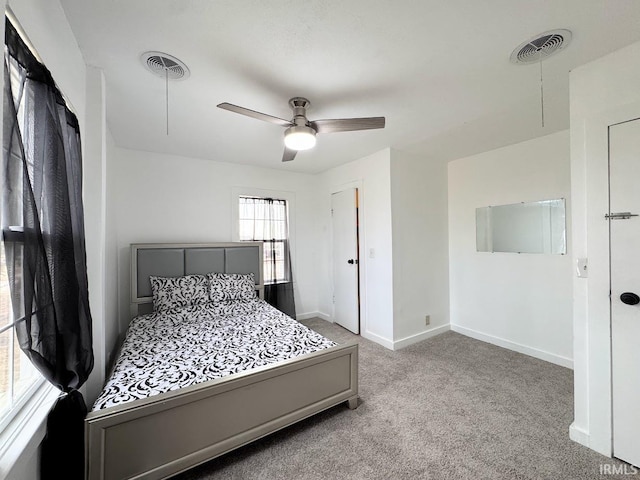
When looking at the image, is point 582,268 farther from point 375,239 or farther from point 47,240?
point 47,240

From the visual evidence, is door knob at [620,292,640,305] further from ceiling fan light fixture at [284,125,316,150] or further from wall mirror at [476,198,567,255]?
ceiling fan light fixture at [284,125,316,150]

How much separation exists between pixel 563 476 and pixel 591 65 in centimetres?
242

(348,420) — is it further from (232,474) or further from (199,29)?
(199,29)

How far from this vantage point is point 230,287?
328 cm

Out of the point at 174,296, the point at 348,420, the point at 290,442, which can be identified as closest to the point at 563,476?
the point at 348,420

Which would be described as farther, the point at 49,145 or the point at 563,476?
the point at 563,476

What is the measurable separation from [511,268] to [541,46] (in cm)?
236

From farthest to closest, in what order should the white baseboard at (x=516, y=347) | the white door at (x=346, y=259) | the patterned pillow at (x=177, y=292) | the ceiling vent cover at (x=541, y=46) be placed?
the white door at (x=346, y=259) → the patterned pillow at (x=177, y=292) → the white baseboard at (x=516, y=347) → the ceiling vent cover at (x=541, y=46)

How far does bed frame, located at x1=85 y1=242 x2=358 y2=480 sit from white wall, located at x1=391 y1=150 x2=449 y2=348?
144 centimetres

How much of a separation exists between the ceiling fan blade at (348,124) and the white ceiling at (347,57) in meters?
0.24

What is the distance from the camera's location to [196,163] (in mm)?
3574

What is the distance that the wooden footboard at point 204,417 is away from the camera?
4.31ft

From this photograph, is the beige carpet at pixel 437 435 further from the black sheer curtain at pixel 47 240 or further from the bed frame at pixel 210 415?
the black sheer curtain at pixel 47 240

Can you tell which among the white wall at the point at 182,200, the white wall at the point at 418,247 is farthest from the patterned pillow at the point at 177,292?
the white wall at the point at 418,247
